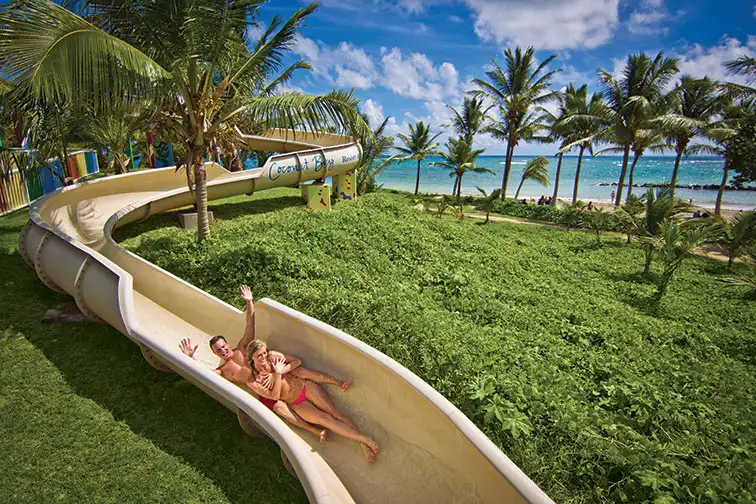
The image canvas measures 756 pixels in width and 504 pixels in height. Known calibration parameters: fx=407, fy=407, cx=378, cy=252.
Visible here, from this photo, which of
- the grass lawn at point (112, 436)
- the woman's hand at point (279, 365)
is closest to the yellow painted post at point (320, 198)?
the grass lawn at point (112, 436)

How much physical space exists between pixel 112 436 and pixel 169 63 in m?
5.99

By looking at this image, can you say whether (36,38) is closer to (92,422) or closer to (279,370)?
(92,422)

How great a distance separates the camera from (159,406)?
4367 mm

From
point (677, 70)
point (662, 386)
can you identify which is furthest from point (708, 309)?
point (677, 70)

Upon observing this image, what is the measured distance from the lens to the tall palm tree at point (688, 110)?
59.8 feet

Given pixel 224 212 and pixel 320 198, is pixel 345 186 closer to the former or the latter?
pixel 320 198

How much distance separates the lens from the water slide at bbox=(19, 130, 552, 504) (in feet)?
10.5

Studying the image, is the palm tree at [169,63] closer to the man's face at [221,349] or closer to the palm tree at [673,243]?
the man's face at [221,349]

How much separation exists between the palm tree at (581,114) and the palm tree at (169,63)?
19.0m

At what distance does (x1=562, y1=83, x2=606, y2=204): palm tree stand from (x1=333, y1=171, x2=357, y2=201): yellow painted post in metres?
13.8

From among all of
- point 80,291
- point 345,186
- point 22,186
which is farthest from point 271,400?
point 22,186

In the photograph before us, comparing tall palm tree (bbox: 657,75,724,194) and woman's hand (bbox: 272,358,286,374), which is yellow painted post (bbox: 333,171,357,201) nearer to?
woman's hand (bbox: 272,358,286,374)

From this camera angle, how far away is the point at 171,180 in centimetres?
1131

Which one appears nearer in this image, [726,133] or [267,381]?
[267,381]
